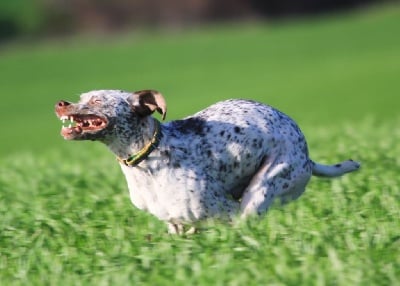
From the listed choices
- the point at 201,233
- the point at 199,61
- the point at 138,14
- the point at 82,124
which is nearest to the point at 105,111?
the point at 82,124

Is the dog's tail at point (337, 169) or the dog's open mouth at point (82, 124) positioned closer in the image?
the dog's open mouth at point (82, 124)

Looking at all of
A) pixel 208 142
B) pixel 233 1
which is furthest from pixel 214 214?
pixel 233 1

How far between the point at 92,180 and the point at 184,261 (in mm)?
4143

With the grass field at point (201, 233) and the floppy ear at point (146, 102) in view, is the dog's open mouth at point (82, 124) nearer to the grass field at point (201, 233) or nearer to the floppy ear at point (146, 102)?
the floppy ear at point (146, 102)

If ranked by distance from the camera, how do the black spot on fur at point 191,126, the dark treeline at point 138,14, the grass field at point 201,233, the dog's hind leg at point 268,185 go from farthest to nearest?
1. the dark treeline at point 138,14
2. the black spot on fur at point 191,126
3. the dog's hind leg at point 268,185
4. the grass field at point 201,233

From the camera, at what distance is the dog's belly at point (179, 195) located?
7141 mm

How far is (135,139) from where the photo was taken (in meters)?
7.25

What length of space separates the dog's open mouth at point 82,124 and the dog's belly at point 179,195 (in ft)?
1.37

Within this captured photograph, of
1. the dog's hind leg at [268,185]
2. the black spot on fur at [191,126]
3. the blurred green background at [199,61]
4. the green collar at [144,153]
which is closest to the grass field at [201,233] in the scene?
the dog's hind leg at [268,185]

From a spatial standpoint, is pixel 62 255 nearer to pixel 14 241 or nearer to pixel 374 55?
pixel 14 241

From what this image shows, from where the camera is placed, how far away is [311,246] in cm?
670

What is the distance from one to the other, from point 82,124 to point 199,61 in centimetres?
3945

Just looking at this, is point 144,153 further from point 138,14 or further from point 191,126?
point 138,14

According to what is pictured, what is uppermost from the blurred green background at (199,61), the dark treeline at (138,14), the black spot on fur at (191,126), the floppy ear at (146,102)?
the dark treeline at (138,14)
